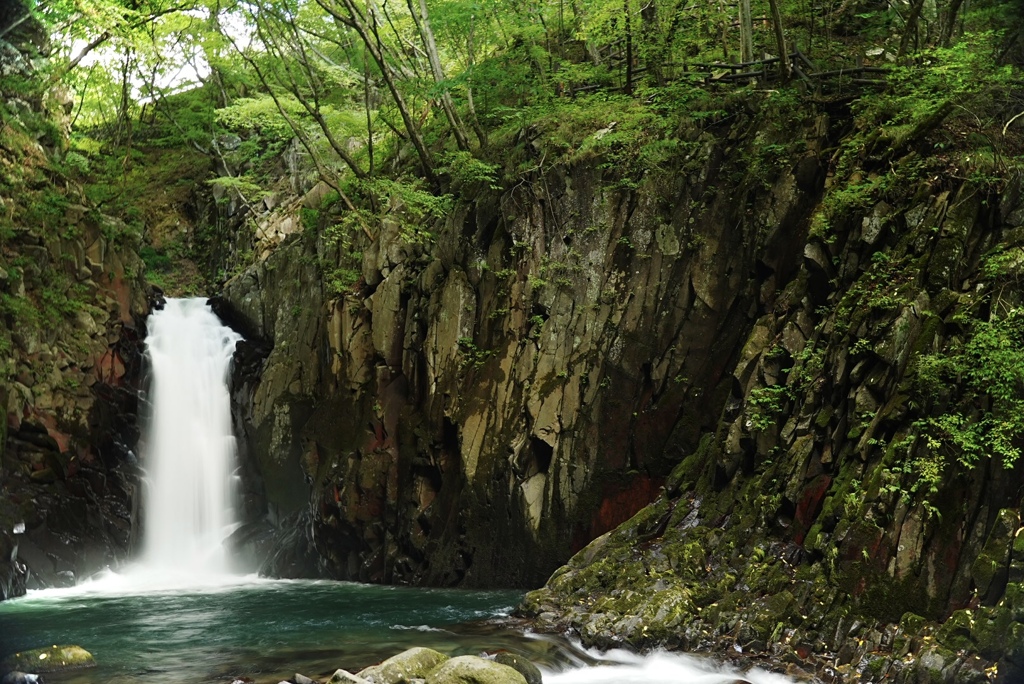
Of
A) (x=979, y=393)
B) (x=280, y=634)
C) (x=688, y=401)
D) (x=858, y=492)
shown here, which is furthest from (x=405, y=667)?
(x=688, y=401)

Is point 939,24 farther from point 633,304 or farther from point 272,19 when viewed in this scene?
point 272,19

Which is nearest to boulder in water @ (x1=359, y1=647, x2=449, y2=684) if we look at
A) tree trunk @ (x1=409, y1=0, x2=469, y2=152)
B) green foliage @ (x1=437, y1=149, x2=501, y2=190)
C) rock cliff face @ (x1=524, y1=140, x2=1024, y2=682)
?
rock cliff face @ (x1=524, y1=140, x2=1024, y2=682)

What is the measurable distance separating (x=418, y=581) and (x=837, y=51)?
13.8 m

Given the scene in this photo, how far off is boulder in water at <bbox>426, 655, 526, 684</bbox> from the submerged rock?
4.32 meters

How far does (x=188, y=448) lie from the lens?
2019cm

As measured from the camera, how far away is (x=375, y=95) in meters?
24.8

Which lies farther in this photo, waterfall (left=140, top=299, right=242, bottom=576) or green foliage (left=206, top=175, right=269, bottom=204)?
green foliage (left=206, top=175, right=269, bottom=204)

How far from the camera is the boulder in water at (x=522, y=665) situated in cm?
830

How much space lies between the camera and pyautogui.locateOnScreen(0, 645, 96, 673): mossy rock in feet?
28.1

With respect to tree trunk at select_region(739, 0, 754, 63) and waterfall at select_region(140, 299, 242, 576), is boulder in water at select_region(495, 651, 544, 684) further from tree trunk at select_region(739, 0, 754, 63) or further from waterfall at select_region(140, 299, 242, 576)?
tree trunk at select_region(739, 0, 754, 63)

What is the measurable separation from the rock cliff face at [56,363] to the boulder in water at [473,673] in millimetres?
11041

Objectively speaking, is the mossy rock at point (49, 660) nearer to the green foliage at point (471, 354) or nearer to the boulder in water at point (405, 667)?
the boulder in water at point (405, 667)

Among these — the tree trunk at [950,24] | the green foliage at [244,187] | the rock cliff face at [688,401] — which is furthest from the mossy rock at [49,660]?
the green foliage at [244,187]

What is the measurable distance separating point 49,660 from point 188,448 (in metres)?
11.9
